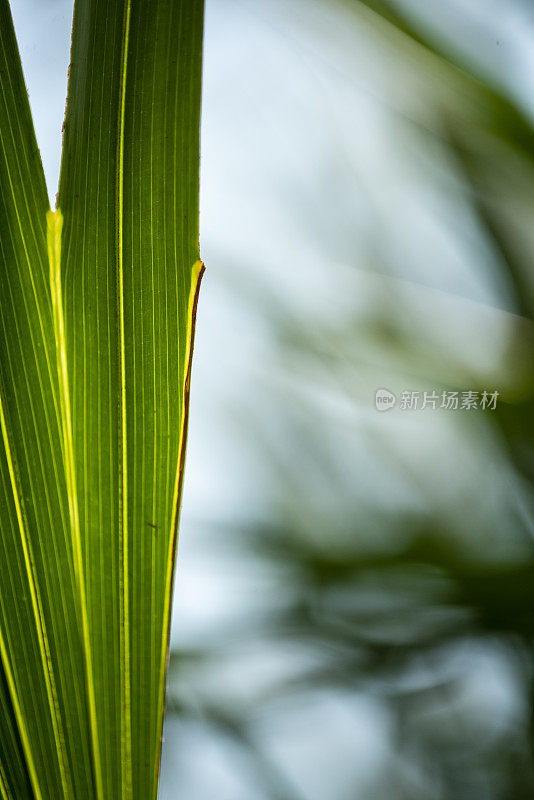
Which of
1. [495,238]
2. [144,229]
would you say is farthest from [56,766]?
[495,238]

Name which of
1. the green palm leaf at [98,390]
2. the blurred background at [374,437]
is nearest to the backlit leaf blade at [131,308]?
the green palm leaf at [98,390]

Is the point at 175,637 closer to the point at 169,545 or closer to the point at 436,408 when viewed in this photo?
the point at 436,408

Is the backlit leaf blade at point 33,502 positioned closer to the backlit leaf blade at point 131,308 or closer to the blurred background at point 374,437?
the backlit leaf blade at point 131,308

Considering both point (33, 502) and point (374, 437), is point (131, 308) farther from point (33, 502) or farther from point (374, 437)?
point (374, 437)

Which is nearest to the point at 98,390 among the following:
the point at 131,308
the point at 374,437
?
the point at 131,308

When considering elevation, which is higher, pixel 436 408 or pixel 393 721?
pixel 436 408

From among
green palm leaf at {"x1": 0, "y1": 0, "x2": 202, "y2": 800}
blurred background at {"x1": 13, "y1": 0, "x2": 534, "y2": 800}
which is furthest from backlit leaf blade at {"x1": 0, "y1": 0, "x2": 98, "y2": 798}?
blurred background at {"x1": 13, "y1": 0, "x2": 534, "y2": 800}

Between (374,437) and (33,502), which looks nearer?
(33,502)

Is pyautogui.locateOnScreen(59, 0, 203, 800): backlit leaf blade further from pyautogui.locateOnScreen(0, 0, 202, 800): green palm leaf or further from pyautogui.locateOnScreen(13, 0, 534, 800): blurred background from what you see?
pyautogui.locateOnScreen(13, 0, 534, 800): blurred background
